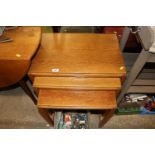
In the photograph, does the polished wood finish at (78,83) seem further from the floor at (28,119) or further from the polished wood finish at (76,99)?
the floor at (28,119)

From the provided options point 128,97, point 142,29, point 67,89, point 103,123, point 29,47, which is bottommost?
point 103,123

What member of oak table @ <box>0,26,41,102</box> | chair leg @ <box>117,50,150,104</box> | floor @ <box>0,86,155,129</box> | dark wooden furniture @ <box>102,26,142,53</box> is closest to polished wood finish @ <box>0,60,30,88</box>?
oak table @ <box>0,26,41,102</box>

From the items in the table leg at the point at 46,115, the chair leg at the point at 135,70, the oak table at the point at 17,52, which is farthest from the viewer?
the table leg at the point at 46,115

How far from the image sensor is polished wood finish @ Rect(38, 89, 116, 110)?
3.97 ft

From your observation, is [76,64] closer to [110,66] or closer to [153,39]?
[110,66]

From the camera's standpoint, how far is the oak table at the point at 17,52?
3.93 ft

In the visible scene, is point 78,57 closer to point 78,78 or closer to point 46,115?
point 78,78

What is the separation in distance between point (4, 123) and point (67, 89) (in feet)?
2.86

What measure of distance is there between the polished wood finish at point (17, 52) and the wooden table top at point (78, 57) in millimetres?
109

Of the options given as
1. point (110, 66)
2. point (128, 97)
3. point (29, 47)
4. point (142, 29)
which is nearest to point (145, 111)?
point (128, 97)

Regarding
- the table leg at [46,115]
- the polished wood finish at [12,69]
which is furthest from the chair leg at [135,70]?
the polished wood finish at [12,69]

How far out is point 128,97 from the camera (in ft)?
5.24

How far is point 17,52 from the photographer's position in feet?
4.00

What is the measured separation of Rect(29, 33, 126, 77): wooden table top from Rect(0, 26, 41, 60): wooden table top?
4.7 inches
